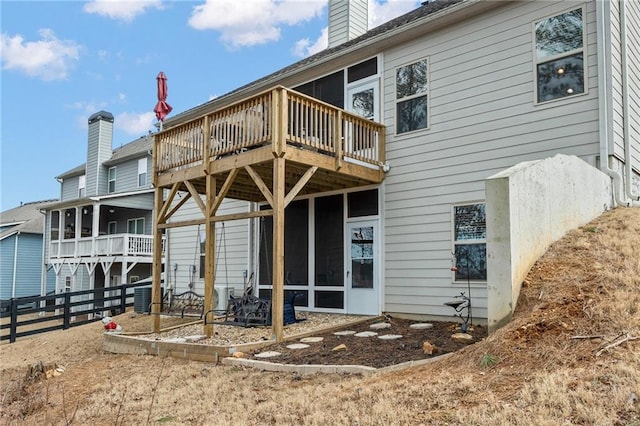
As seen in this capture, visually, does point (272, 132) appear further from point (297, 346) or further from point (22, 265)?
point (22, 265)

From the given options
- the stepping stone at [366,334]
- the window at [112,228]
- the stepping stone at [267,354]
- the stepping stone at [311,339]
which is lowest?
the stepping stone at [267,354]

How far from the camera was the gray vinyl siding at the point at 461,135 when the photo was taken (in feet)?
24.4

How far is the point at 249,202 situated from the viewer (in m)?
12.2

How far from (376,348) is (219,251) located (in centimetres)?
745

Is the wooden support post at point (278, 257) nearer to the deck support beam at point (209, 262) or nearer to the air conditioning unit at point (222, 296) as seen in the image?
the deck support beam at point (209, 262)

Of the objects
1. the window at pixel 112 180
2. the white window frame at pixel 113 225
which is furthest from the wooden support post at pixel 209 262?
the window at pixel 112 180

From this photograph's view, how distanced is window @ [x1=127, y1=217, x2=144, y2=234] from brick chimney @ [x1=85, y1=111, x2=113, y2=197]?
2.89 meters

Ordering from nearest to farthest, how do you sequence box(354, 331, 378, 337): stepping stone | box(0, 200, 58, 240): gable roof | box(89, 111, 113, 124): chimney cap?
box(354, 331, 378, 337): stepping stone < box(89, 111, 113, 124): chimney cap < box(0, 200, 58, 240): gable roof

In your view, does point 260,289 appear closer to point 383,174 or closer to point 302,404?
point 383,174

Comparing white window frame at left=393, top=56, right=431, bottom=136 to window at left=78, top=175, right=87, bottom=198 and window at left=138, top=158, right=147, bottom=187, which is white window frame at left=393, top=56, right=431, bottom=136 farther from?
window at left=78, top=175, right=87, bottom=198

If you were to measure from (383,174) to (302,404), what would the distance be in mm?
5836

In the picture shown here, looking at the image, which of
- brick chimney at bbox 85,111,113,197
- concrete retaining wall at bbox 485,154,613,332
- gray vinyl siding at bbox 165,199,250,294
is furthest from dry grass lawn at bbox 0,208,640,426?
brick chimney at bbox 85,111,113,197

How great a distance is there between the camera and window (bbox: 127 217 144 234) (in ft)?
68.3

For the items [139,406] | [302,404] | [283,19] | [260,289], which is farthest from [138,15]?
[302,404]
